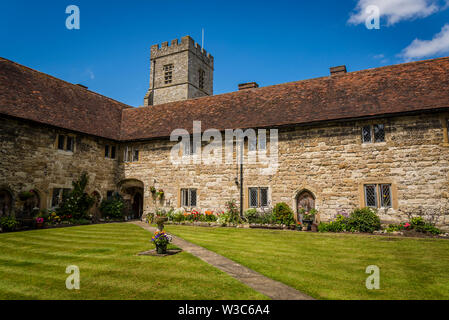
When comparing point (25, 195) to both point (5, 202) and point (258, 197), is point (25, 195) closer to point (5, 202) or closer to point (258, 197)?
point (5, 202)

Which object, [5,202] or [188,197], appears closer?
[5,202]

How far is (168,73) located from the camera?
34.4 m

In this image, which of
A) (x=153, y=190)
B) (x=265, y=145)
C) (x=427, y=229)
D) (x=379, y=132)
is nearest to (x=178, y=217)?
(x=153, y=190)

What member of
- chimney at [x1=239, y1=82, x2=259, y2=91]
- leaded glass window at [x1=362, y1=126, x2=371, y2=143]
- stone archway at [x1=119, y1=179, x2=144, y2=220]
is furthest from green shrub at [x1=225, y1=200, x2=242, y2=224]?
chimney at [x1=239, y1=82, x2=259, y2=91]

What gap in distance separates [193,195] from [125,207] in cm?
559

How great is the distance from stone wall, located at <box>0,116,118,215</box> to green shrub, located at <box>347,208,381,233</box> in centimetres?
1528

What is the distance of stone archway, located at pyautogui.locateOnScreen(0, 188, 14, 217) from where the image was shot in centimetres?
1404

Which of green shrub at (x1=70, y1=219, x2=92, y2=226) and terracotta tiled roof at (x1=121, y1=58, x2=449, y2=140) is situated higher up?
terracotta tiled roof at (x1=121, y1=58, x2=449, y2=140)

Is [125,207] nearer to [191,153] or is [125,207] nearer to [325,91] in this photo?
[191,153]

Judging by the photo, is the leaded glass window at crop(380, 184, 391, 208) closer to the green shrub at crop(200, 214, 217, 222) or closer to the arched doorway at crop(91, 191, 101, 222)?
the green shrub at crop(200, 214, 217, 222)

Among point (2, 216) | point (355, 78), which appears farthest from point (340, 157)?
point (2, 216)

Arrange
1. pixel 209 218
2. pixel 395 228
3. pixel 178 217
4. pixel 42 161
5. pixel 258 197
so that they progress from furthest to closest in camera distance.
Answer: pixel 178 217 < pixel 209 218 < pixel 258 197 < pixel 42 161 < pixel 395 228

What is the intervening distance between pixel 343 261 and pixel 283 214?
7150 millimetres

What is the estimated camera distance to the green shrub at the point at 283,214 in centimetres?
1462
